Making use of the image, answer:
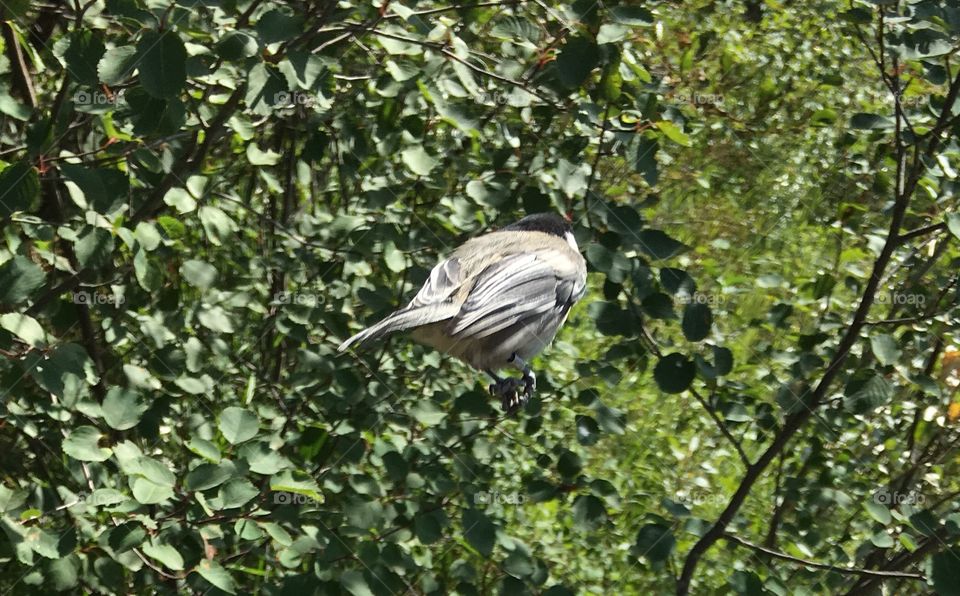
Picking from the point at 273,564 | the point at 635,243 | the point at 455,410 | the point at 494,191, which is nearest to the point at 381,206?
the point at 494,191

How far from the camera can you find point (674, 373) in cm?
309

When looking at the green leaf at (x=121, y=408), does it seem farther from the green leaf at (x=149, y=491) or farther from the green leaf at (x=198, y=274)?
the green leaf at (x=198, y=274)

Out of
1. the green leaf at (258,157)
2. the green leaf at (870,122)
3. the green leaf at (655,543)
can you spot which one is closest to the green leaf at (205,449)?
the green leaf at (258,157)

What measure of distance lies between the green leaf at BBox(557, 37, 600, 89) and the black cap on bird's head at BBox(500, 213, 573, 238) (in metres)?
0.72

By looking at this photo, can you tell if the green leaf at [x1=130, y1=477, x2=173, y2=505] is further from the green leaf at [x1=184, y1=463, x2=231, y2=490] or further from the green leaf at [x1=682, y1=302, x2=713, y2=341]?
the green leaf at [x1=682, y1=302, x2=713, y2=341]

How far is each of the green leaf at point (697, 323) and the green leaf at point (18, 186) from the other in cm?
170

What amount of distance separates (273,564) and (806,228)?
3968 mm

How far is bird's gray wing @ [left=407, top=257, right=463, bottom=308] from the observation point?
2879 millimetres

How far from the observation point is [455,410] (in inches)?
135

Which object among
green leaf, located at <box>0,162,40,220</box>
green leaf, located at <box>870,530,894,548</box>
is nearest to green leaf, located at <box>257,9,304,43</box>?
green leaf, located at <box>0,162,40,220</box>

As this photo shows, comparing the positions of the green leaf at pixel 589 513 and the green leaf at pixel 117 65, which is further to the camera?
the green leaf at pixel 589 513

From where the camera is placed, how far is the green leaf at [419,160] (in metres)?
3.30

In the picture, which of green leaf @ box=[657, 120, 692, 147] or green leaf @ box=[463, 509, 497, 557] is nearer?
green leaf @ box=[657, 120, 692, 147]

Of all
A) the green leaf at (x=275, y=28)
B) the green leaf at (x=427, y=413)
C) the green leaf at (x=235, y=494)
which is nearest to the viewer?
the green leaf at (x=275, y=28)
